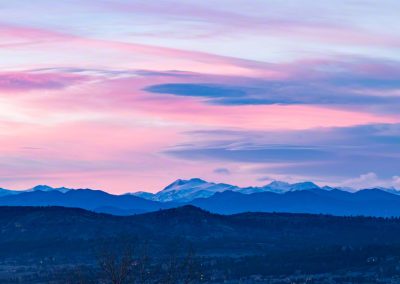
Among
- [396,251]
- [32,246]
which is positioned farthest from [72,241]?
[396,251]

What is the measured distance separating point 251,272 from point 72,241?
55.8 metres

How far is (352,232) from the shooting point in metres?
183

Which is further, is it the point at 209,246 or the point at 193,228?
the point at 193,228

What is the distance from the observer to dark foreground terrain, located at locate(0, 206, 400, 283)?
380ft

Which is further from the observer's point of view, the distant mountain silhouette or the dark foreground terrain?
the distant mountain silhouette

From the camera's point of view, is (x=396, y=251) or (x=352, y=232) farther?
(x=352, y=232)

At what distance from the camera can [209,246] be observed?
162 metres

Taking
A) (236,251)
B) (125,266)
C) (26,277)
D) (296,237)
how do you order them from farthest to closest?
(296,237) < (236,251) < (26,277) < (125,266)

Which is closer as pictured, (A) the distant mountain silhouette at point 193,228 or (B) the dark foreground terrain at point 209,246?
(B) the dark foreground terrain at point 209,246

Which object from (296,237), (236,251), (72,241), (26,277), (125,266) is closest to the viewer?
(125,266)

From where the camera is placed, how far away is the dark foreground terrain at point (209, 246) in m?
116

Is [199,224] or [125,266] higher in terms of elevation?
[199,224]

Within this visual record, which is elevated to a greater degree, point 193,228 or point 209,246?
point 193,228

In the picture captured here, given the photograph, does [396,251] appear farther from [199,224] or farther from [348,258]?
[199,224]
